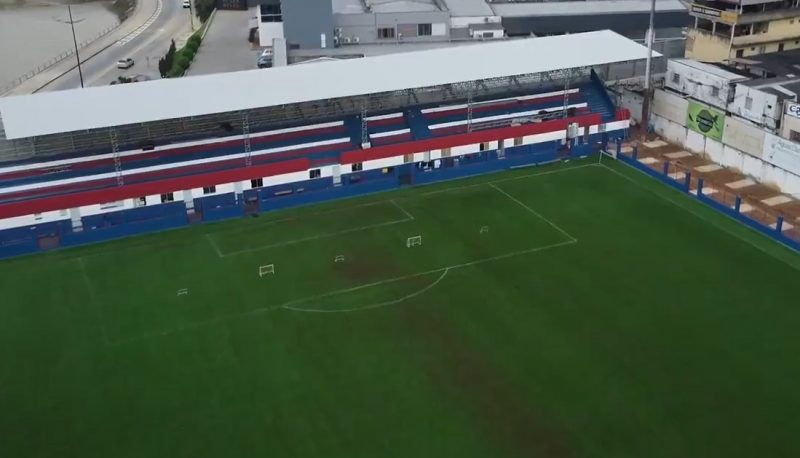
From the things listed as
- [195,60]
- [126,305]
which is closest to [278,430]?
[126,305]

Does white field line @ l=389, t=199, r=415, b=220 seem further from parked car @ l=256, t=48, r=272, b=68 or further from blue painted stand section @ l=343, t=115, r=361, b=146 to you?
parked car @ l=256, t=48, r=272, b=68

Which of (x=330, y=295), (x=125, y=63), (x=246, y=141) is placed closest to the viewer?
(x=330, y=295)

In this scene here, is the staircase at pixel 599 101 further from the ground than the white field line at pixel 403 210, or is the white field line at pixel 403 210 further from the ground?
the staircase at pixel 599 101

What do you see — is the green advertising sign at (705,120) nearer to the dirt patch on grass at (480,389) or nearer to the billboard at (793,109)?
the billboard at (793,109)

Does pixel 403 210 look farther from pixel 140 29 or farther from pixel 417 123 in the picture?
pixel 140 29

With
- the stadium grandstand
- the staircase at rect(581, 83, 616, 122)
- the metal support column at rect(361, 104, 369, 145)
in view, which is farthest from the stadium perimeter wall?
the metal support column at rect(361, 104, 369, 145)

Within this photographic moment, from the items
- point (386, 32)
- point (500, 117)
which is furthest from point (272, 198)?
point (386, 32)

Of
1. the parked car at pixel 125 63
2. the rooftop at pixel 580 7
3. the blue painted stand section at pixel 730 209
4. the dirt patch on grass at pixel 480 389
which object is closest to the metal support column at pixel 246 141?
the dirt patch on grass at pixel 480 389
